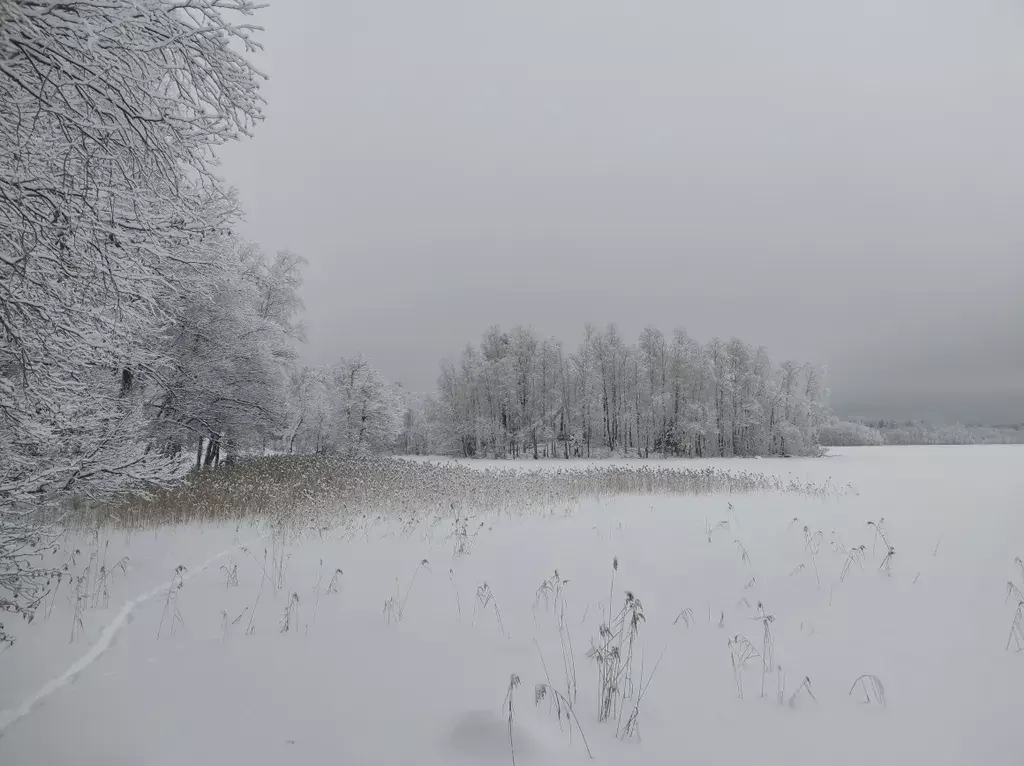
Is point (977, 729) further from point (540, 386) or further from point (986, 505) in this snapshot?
point (540, 386)

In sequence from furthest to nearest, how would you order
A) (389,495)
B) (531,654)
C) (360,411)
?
1. (360,411)
2. (389,495)
3. (531,654)

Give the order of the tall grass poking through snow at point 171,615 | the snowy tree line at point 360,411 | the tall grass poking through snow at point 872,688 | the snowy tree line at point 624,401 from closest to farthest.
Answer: the tall grass poking through snow at point 872,688 → the tall grass poking through snow at point 171,615 → the snowy tree line at point 360,411 → the snowy tree line at point 624,401

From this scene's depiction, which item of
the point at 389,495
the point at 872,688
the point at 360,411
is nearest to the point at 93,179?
the point at 872,688

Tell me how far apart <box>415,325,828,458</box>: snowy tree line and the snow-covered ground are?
110 feet

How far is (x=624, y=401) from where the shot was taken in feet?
135

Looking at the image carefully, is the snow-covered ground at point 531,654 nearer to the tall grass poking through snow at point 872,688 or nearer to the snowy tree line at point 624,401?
the tall grass poking through snow at point 872,688

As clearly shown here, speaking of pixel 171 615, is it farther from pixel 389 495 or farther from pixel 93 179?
pixel 389 495

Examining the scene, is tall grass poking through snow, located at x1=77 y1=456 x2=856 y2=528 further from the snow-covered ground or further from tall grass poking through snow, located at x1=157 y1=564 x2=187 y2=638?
the snow-covered ground

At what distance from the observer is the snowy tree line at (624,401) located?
40.4 metres

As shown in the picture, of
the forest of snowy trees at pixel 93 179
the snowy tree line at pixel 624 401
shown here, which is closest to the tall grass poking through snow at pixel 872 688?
the forest of snowy trees at pixel 93 179

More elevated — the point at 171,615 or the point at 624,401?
the point at 624,401

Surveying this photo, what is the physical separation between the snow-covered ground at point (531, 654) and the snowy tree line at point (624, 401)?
33.6 metres

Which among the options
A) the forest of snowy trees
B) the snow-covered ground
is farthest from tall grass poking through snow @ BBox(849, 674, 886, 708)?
the forest of snowy trees

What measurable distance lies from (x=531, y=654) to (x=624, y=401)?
3875cm
